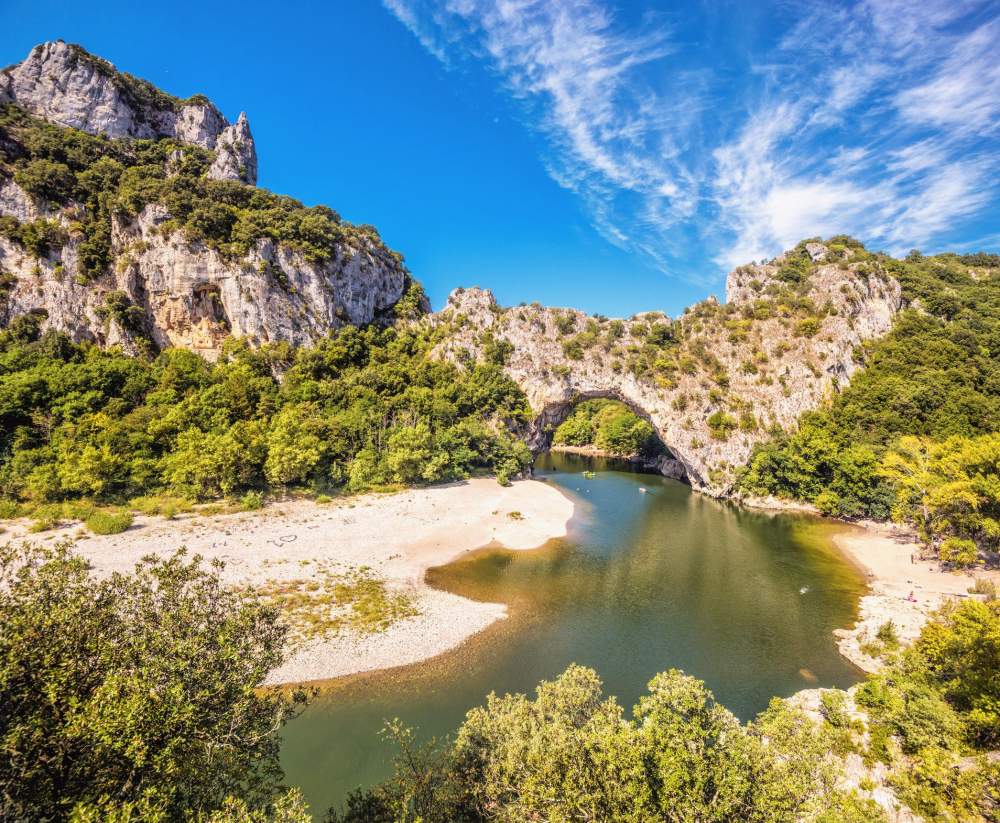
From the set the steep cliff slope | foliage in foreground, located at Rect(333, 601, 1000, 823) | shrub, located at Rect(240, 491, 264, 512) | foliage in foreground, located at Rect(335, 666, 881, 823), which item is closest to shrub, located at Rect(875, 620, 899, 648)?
foliage in foreground, located at Rect(333, 601, 1000, 823)

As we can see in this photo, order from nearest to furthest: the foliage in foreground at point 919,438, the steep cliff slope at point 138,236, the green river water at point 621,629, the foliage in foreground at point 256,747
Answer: the foliage in foreground at point 256,747
the green river water at point 621,629
the foliage in foreground at point 919,438
the steep cliff slope at point 138,236

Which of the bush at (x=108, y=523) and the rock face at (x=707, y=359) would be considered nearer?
the bush at (x=108, y=523)

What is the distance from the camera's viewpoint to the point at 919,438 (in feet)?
144

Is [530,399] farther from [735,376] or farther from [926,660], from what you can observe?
[926,660]

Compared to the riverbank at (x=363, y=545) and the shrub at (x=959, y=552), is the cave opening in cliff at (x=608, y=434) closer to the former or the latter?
the riverbank at (x=363, y=545)

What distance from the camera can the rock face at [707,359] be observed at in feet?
191

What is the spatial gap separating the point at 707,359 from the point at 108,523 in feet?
242

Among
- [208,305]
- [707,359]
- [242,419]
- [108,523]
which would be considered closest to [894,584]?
[707,359]

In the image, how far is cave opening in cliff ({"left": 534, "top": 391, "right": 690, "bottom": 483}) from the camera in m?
67.4

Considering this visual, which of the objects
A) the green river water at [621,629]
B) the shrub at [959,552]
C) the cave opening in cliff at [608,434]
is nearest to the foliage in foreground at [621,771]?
the green river water at [621,629]

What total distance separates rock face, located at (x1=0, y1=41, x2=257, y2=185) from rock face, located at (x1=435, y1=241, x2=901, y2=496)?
5181 centimetres

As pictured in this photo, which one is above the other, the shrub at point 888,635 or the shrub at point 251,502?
the shrub at point 251,502

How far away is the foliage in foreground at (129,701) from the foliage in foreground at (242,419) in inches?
1329

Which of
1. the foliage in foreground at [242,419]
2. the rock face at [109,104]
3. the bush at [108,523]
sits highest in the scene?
the rock face at [109,104]
